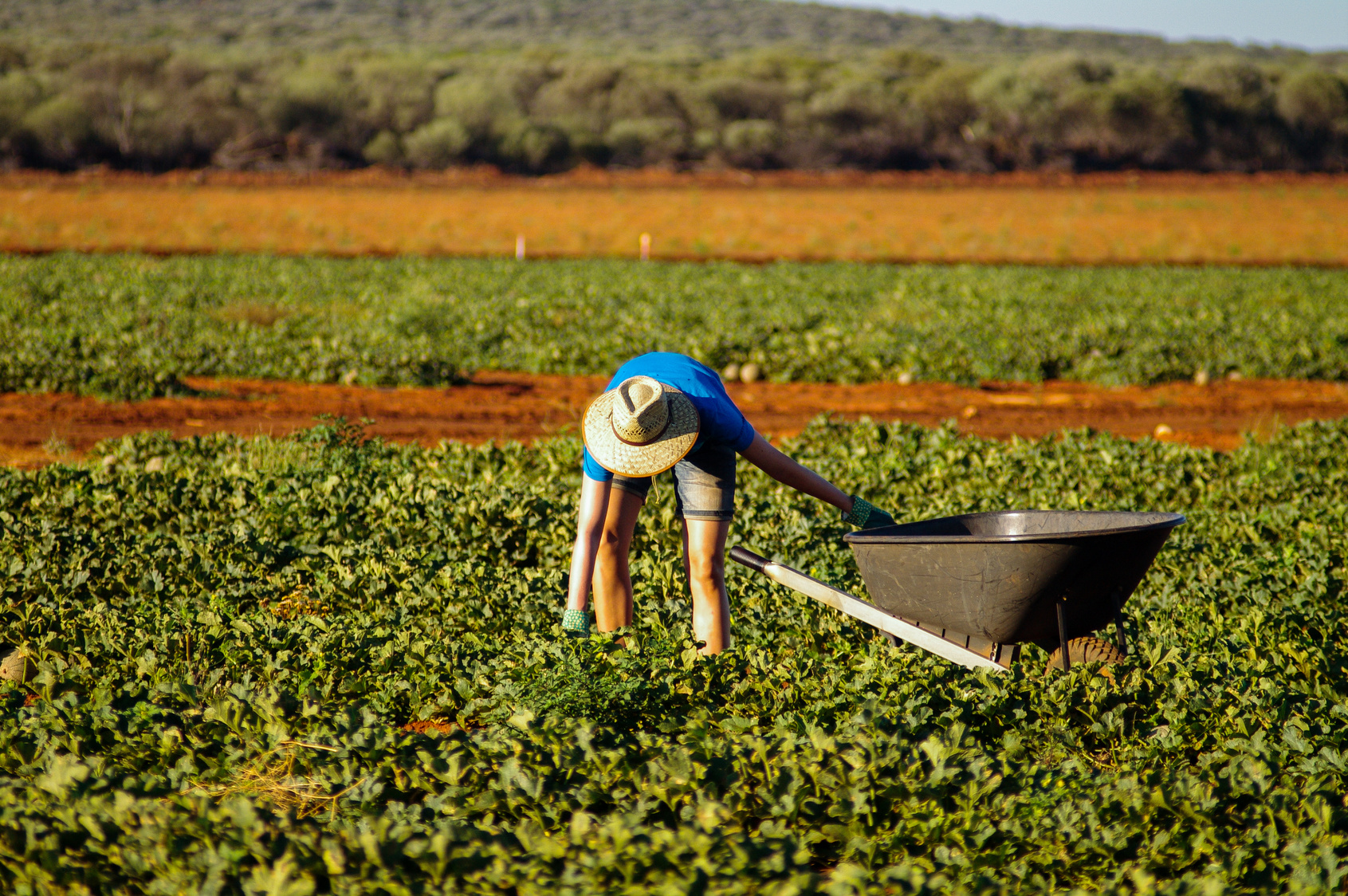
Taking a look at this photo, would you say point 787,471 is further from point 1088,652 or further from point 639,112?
point 639,112

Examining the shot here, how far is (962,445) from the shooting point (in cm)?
833

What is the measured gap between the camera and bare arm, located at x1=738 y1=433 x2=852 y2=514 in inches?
171

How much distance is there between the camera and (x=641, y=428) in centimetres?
389

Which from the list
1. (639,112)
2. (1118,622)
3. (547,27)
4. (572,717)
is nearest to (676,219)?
(639,112)

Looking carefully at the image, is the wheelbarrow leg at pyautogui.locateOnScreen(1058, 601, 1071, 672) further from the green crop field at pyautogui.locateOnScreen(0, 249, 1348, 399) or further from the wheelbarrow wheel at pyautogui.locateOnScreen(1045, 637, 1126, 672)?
the green crop field at pyautogui.locateOnScreen(0, 249, 1348, 399)

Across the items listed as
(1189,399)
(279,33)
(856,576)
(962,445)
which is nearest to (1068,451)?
(962,445)

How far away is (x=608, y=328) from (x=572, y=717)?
37.6ft

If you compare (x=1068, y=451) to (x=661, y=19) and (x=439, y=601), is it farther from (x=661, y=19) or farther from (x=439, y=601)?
(x=661, y=19)

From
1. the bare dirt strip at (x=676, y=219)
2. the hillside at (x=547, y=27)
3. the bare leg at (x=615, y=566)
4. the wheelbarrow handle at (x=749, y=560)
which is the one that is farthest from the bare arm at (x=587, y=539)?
the hillside at (x=547, y=27)

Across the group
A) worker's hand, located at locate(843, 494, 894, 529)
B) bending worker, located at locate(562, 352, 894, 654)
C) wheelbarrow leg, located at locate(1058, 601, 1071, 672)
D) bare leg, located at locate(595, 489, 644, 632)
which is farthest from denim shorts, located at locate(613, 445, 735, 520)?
wheelbarrow leg, located at locate(1058, 601, 1071, 672)

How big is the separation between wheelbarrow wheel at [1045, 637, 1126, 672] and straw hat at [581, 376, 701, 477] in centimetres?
181

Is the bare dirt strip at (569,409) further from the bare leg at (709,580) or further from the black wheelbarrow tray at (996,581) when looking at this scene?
the black wheelbarrow tray at (996,581)

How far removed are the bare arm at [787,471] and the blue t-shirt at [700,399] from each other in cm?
5

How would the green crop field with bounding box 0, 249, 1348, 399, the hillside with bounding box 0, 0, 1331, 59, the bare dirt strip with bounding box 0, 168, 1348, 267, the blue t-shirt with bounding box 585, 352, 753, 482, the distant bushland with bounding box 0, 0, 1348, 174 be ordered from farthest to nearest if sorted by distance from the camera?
1. the hillside with bounding box 0, 0, 1331, 59
2. the distant bushland with bounding box 0, 0, 1348, 174
3. the bare dirt strip with bounding box 0, 168, 1348, 267
4. the green crop field with bounding box 0, 249, 1348, 399
5. the blue t-shirt with bounding box 585, 352, 753, 482
